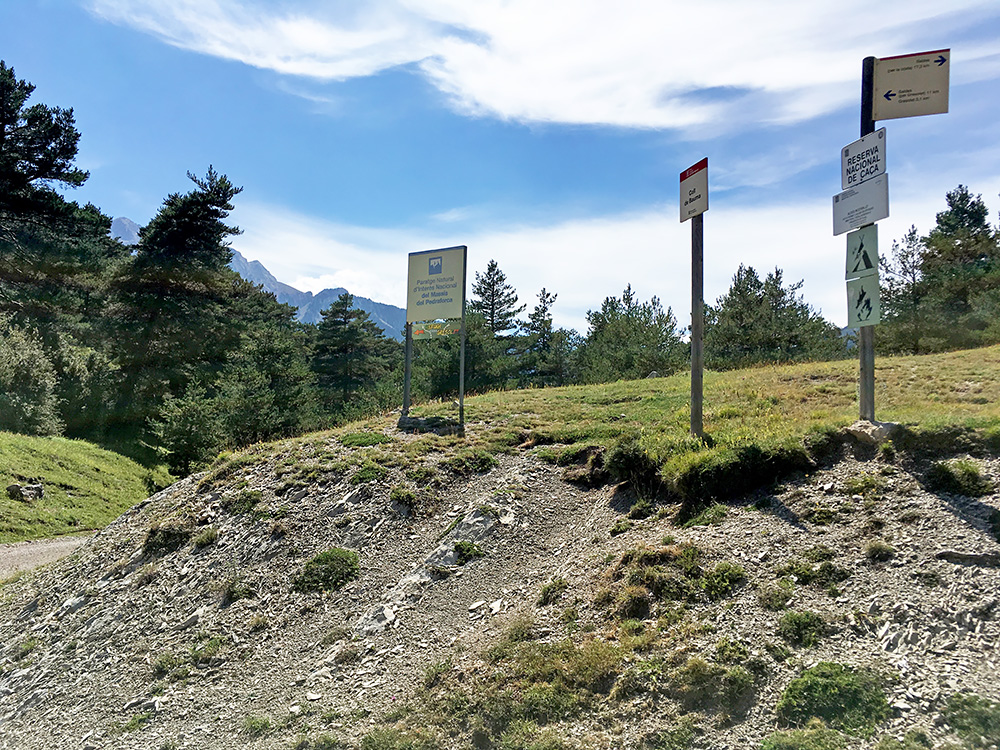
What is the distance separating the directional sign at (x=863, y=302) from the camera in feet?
25.4

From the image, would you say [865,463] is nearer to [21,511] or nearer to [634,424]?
[634,424]

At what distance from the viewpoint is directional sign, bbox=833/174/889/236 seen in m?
7.58

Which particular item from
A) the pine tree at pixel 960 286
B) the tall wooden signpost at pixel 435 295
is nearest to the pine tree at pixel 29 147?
the tall wooden signpost at pixel 435 295

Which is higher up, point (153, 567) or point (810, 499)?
point (810, 499)

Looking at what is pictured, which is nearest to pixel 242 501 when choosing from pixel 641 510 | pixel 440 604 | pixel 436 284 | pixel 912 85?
pixel 440 604

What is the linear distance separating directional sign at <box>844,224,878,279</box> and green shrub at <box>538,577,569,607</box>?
17.5ft

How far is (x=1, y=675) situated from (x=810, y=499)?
37.2 feet

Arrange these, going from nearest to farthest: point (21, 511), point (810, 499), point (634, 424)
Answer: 1. point (810, 499)
2. point (634, 424)
3. point (21, 511)

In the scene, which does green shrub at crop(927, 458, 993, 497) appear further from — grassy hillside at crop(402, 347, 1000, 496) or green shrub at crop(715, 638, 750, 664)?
green shrub at crop(715, 638, 750, 664)

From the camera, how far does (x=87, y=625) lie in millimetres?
9508

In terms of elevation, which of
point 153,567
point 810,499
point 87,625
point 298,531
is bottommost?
point 87,625

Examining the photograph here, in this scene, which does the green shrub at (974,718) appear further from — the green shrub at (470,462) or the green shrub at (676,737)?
the green shrub at (470,462)

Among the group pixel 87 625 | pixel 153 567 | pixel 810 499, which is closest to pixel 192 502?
pixel 153 567

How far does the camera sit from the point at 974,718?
13.1ft
